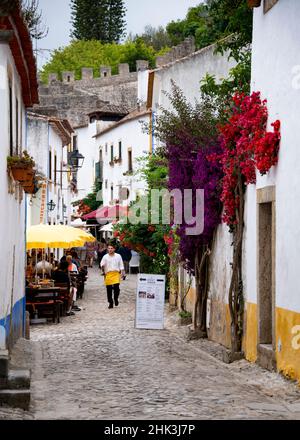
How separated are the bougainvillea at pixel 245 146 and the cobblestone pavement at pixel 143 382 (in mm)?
2666

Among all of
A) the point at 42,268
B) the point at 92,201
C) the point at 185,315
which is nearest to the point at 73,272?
the point at 42,268

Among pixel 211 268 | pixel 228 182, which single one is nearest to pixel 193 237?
pixel 211 268

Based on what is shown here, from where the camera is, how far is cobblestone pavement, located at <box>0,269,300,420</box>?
10.1m

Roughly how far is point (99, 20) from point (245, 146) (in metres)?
97.0

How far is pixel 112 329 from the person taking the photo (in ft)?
66.6

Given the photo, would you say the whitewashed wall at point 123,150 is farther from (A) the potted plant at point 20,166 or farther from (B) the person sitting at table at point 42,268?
(A) the potted plant at point 20,166

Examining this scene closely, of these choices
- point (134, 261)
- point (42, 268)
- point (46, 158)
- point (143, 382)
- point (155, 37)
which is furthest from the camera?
point (155, 37)

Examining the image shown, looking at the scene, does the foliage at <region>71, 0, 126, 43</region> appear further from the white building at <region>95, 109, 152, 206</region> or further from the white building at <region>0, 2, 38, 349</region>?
the white building at <region>0, 2, 38, 349</region>

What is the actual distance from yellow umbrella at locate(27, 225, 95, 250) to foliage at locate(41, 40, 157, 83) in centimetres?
7943

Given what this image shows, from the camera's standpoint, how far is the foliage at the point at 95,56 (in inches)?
4141

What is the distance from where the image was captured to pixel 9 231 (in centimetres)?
1378

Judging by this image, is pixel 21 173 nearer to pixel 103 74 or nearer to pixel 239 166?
pixel 239 166

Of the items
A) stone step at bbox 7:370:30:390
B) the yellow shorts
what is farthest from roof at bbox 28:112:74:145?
stone step at bbox 7:370:30:390
